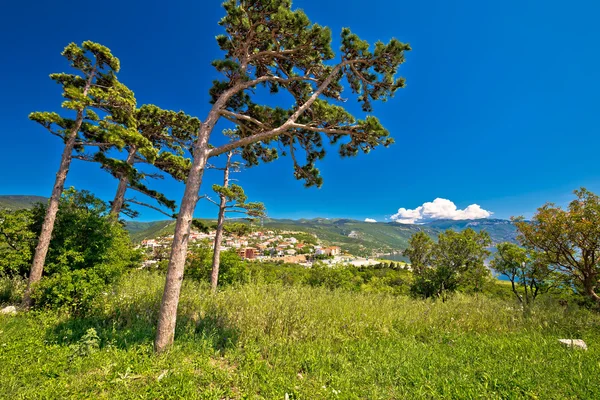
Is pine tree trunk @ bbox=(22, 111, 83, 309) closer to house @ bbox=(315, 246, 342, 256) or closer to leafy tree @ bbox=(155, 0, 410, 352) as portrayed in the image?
leafy tree @ bbox=(155, 0, 410, 352)

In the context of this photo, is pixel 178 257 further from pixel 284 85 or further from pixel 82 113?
pixel 82 113

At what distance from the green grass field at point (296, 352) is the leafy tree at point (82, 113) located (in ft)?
11.1

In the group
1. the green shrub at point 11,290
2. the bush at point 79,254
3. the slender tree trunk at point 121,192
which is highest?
the slender tree trunk at point 121,192

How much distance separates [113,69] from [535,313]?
18791 millimetres

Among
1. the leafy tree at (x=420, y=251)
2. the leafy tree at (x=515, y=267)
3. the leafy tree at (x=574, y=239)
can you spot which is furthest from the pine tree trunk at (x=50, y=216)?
the leafy tree at (x=420, y=251)

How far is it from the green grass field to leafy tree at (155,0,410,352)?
1.02 m

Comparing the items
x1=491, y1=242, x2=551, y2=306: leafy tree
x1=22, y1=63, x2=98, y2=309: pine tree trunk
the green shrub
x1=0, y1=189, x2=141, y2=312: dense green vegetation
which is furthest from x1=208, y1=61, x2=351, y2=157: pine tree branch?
x1=491, y1=242, x2=551, y2=306: leafy tree

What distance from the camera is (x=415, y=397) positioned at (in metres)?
3.18

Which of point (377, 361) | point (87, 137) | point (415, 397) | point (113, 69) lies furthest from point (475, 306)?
point (113, 69)

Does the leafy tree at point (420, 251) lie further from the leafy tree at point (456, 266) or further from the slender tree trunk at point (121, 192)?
the slender tree trunk at point (121, 192)

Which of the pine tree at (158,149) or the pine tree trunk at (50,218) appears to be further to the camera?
the pine tree at (158,149)

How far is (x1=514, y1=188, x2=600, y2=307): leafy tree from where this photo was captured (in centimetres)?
774

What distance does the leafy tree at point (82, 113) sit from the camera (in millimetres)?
7898

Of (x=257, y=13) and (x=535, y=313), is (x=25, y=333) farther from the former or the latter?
(x=535, y=313)
